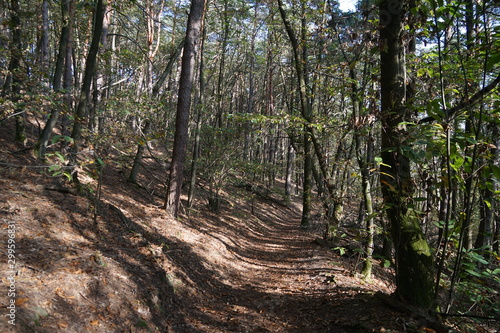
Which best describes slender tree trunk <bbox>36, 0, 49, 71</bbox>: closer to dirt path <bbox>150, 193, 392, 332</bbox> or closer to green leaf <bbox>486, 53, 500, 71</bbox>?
dirt path <bbox>150, 193, 392, 332</bbox>

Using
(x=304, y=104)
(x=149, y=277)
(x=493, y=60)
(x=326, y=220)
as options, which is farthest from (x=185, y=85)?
(x=493, y=60)

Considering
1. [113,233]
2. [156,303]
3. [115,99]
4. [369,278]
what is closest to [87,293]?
[156,303]

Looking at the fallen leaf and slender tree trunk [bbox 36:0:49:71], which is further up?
slender tree trunk [bbox 36:0:49:71]

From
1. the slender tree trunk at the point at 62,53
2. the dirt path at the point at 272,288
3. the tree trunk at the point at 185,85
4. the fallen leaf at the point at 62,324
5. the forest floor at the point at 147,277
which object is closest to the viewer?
the fallen leaf at the point at 62,324

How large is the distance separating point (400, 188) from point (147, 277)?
4103 millimetres

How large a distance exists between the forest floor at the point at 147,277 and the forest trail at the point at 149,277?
0.06 ft

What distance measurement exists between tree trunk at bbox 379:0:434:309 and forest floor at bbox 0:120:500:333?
406mm

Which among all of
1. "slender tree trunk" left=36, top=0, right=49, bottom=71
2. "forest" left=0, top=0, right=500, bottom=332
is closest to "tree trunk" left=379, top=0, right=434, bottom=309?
"forest" left=0, top=0, right=500, bottom=332

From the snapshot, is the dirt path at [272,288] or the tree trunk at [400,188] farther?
the dirt path at [272,288]

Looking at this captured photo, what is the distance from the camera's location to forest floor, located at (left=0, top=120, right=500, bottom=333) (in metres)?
3.41

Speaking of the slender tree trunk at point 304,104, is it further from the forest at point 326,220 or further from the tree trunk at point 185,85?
the tree trunk at point 185,85

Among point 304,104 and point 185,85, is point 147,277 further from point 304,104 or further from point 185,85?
point 304,104

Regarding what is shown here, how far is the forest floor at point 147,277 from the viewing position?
3410 millimetres

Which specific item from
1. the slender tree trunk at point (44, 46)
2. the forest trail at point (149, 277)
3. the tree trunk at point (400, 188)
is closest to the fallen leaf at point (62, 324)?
the forest trail at point (149, 277)
